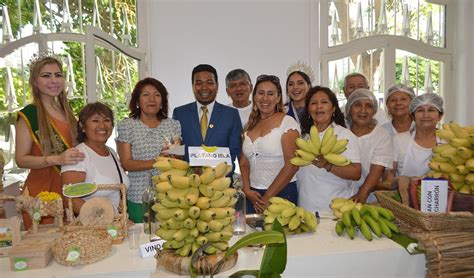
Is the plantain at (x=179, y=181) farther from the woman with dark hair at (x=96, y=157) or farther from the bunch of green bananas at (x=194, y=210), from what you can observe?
the woman with dark hair at (x=96, y=157)

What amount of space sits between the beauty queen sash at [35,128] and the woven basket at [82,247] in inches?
38.6

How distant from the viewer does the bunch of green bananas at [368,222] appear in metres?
1.83

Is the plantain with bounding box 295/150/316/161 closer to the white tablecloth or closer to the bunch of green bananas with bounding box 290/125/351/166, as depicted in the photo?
the bunch of green bananas with bounding box 290/125/351/166

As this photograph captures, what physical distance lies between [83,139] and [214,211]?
1.29m

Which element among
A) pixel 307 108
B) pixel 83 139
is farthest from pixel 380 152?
pixel 83 139

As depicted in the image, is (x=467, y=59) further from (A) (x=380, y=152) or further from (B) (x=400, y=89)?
(A) (x=380, y=152)

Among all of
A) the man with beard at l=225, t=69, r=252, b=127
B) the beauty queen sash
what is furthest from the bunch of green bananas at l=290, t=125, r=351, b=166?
the beauty queen sash

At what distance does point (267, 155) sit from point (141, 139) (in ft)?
2.62

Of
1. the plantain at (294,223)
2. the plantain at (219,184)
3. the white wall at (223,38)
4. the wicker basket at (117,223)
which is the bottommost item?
the plantain at (294,223)

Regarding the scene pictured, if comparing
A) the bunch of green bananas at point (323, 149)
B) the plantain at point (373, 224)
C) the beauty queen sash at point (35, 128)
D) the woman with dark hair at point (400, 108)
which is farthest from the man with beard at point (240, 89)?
the plantain at point (373, 224)

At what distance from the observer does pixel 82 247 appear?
5.19 feet

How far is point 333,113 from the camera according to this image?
2.60 metres

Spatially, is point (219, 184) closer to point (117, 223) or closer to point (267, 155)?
point (117, 223)

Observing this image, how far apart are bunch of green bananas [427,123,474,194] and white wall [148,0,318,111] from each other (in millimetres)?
2791
